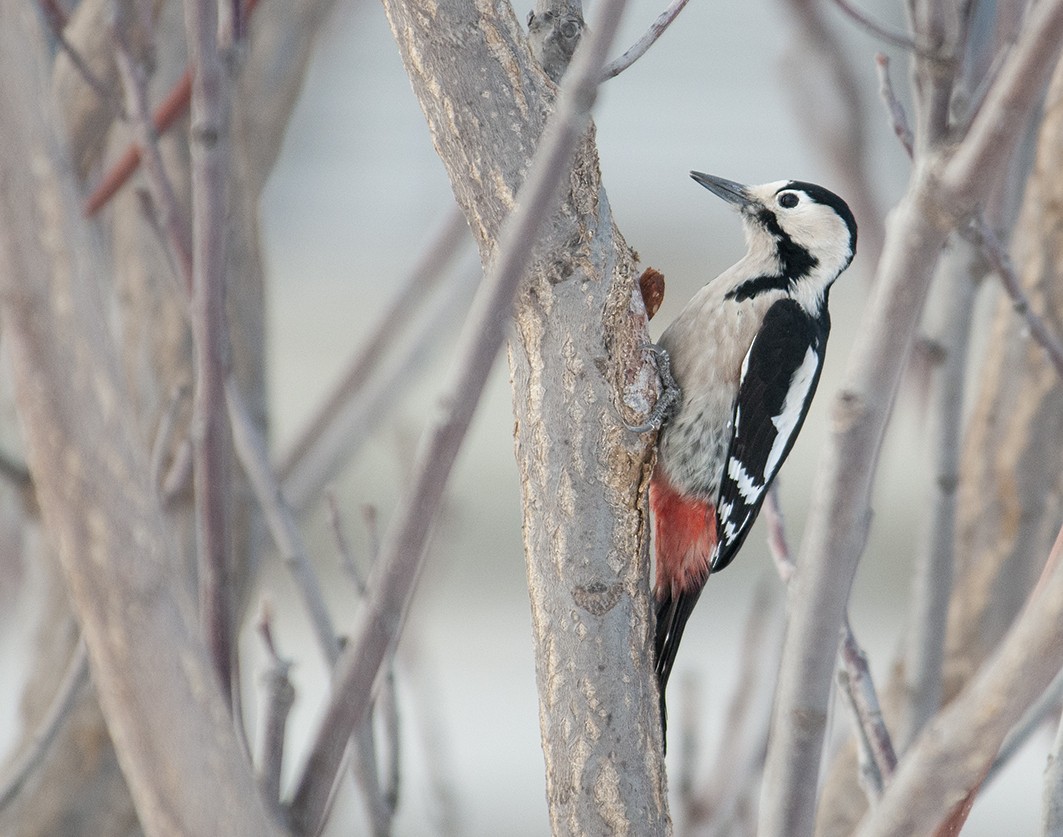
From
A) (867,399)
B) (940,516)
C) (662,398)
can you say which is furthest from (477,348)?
(940,516)

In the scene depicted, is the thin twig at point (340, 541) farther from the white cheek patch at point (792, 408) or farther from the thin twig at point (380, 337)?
the white cheek patch at point (792, 408)

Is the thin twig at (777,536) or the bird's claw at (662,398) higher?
the bird's claw at (662,398)

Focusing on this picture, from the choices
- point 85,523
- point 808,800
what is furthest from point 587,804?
point 85,523

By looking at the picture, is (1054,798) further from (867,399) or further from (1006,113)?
(1006,113)

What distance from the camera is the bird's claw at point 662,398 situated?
1.25 meters

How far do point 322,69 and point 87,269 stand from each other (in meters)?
2.88

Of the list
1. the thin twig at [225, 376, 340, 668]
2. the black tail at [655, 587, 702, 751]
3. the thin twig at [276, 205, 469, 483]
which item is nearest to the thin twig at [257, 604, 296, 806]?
the thin twig at [225, 376, 340, 668]

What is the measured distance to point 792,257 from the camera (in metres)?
2.20

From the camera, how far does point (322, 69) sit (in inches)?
132

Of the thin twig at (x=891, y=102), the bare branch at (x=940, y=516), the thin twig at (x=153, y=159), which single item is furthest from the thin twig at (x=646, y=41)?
the bare branch at (x=940, y=516)

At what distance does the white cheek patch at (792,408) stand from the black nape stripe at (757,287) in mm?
131

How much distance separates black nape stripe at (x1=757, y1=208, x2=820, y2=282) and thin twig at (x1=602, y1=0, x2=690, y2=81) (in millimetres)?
1053

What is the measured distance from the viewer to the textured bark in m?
1.12

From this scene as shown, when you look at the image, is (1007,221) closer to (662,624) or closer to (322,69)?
(662,624)
